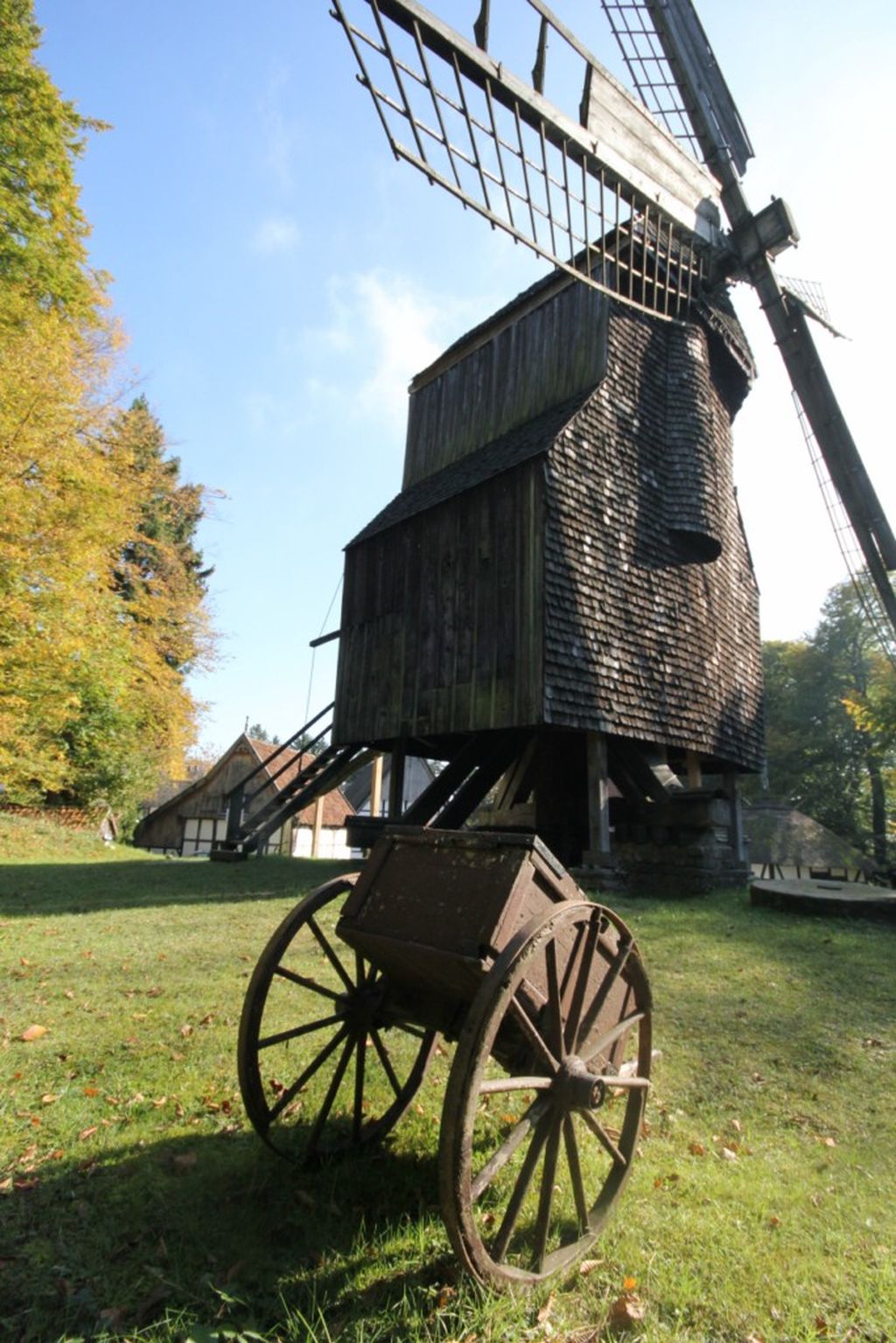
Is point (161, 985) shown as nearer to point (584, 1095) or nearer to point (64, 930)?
point (64, 930)

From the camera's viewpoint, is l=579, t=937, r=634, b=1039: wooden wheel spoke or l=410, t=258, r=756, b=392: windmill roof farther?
l=410, t=258, r=756, b=392: windmill roof

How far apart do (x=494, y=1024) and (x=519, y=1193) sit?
668 millimetres

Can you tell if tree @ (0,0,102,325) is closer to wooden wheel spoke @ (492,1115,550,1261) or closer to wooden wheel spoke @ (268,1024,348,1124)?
wooden wheel spoke @ (268,1024,348,1124)

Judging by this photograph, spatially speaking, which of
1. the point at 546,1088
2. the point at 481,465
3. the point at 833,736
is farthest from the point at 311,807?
the point at 546,1088

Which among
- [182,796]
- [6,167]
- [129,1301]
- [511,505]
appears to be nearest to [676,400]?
[511,505]

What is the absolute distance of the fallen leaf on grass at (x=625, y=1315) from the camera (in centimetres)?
225

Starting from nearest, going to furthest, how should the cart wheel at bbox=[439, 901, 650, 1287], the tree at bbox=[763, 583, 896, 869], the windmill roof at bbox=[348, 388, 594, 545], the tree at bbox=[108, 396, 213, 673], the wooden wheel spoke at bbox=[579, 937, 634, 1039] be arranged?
the cart wheel at bbox=[439, 901, 650, 1287] → the wooden wheel spoke at bbox=[579, 937, 634, 1039] → the windmill roof at bbox=[348, 388, 594, 545] → the tree at bbox=[108, 396, 213, 673] → the tree at bbox=[763, 583, 896, 869]

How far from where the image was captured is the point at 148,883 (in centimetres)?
1113

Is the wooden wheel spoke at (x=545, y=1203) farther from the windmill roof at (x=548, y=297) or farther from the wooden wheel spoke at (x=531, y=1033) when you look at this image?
the windmill roof at (x=548, y=297)

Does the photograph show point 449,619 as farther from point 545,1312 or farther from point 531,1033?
point 545,1312

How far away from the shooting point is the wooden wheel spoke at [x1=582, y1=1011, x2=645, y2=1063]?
271 centimetres

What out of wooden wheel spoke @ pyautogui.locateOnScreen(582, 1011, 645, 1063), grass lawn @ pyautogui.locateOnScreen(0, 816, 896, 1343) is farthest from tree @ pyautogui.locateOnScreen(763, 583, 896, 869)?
wooden wheel spoke @ pyautogui.locateOnScreen(582, 1011, 645, 1063)

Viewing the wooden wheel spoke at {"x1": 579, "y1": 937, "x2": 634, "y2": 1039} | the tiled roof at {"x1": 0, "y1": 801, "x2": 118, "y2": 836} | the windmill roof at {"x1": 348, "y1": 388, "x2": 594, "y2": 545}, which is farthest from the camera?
the tiled roof at {"x1": 0, "y1": 801, "x2": 118, "y2": 836}

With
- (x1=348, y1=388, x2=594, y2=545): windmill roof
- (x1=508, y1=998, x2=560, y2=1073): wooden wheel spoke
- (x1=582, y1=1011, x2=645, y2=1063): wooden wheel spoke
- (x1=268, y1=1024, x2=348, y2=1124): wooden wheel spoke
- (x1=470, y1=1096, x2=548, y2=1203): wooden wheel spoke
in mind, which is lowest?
(x1=268, y1=1024, x2=348, y2=1124): wooden wheel spoke
